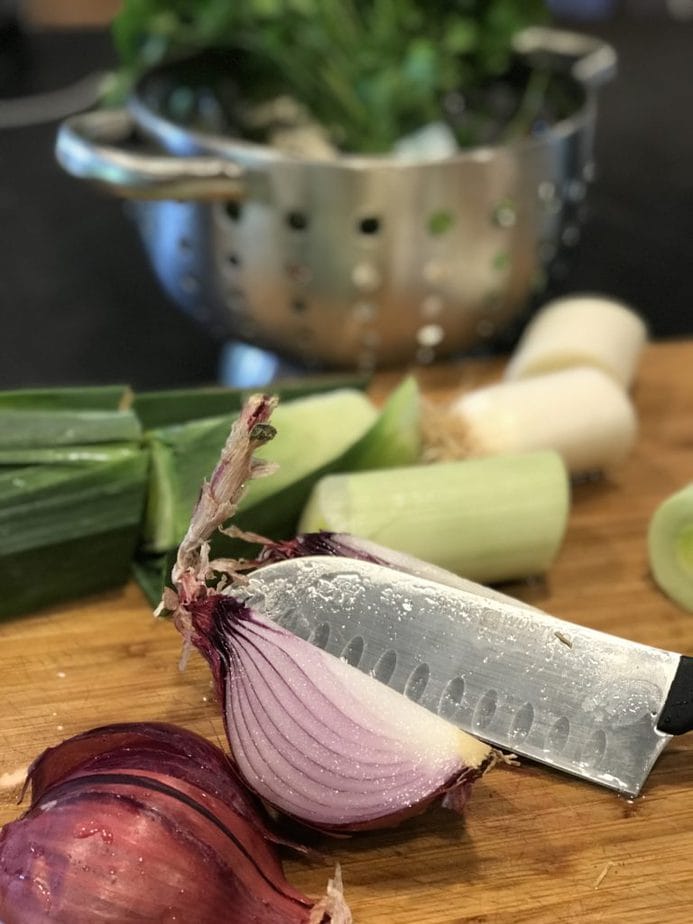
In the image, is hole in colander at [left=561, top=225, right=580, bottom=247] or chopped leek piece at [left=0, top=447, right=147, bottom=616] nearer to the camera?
chopped leek piece at [left=0, top=447, right=147, bottom=616]

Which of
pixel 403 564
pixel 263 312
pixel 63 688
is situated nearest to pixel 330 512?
pixel 403 564

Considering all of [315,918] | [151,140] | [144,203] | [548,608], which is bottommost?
[548,608]

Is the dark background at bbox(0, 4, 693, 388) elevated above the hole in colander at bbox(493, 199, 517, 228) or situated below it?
below

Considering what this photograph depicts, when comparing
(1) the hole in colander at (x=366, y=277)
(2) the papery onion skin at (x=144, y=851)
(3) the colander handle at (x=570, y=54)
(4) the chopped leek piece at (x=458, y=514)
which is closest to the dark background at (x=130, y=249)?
(3) the colander handle at (x=570, y=54)

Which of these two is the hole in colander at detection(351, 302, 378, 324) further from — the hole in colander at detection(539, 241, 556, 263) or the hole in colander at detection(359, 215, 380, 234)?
the hole in colander at detection(539, 241, 556, 263)

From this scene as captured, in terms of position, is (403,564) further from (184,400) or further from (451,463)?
(184,400)

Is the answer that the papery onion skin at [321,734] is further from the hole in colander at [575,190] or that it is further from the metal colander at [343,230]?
the hole in colander at [575,190]

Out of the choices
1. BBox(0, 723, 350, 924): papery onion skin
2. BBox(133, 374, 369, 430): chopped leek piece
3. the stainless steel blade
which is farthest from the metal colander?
BBox(0, 723, 350, 924): papery onion skin
